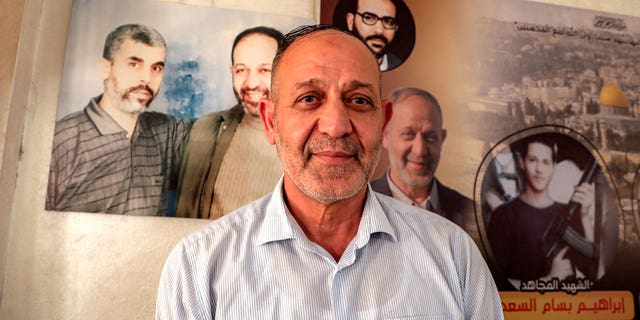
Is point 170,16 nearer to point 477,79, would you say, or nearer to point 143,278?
point 143,278

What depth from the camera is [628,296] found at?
4.76 ft

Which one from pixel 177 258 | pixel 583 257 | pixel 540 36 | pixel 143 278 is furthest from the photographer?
pixel 540 36

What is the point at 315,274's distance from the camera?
85 centimetres

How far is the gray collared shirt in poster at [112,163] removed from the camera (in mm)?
1202

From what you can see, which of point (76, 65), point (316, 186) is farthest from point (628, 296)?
point (76, 65)

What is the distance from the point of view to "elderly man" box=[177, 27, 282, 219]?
1.26 metres

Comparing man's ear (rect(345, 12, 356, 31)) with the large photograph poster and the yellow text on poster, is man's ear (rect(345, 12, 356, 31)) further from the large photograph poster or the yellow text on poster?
the yellow text on poster

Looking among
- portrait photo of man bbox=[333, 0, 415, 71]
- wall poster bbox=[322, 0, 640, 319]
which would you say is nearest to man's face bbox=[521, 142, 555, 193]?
wall poster bbox=[322, 0, 640, 319]

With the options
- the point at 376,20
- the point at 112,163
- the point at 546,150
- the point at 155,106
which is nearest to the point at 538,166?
the point at 546,150

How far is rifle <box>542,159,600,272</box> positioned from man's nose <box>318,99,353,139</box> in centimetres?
95

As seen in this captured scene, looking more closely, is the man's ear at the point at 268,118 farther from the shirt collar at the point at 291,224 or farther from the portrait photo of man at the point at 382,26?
the portrait photo of man at the point at 382,26

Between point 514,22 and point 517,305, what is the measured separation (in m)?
0.97

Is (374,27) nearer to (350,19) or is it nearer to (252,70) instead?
(350,19)

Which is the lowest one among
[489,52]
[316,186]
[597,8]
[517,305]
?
[517,305]
